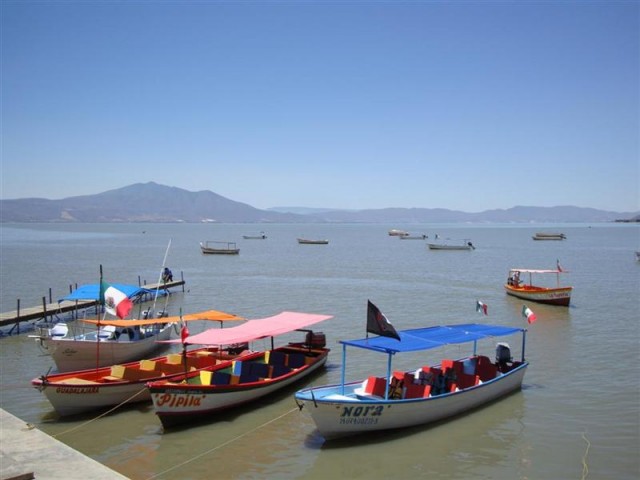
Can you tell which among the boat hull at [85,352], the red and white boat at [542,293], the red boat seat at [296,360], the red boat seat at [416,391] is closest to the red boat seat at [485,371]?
the red boat seat at [416,391]

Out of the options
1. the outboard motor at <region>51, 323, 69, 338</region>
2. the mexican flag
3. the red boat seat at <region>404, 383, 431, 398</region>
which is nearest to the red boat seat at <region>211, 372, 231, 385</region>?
the mexican flag

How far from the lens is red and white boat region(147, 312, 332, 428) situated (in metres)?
16.4

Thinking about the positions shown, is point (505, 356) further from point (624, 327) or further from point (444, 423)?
point (624, 327)

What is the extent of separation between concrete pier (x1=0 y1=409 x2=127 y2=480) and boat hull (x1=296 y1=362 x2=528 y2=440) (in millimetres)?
5484

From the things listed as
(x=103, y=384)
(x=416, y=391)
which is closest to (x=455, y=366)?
(x=416, y=391)

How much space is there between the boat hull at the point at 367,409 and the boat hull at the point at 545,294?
978 inches

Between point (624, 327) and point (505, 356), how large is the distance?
15.9m

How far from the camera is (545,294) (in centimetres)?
4094

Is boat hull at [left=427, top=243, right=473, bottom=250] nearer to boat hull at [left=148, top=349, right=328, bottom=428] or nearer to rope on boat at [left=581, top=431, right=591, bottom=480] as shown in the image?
boat hull at [left=148, top=349, right=328, bottom=428]

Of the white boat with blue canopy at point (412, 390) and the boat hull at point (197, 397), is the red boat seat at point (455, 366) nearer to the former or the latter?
the white boat with blue canopy at point (412, 390)

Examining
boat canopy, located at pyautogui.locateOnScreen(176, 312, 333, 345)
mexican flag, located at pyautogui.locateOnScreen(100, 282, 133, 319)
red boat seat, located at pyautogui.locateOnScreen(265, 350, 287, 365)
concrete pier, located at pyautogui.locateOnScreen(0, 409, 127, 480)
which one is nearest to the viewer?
concrete pier, located at pyautogui.locateOnScreen(0, 409, 127, 480)

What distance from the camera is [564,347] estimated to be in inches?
1088

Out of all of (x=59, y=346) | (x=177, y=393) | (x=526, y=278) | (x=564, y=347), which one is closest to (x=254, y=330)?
(x=177, y=393)

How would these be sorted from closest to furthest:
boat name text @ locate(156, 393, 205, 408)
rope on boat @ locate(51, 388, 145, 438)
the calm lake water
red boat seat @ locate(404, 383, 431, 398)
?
the calm lake water < boat name text @ locate(156, 393, 205, 408) < rope on boat @ locate(51, 388, 145, 438) < red boat seat @ locate(404, 383, 431, 398)
